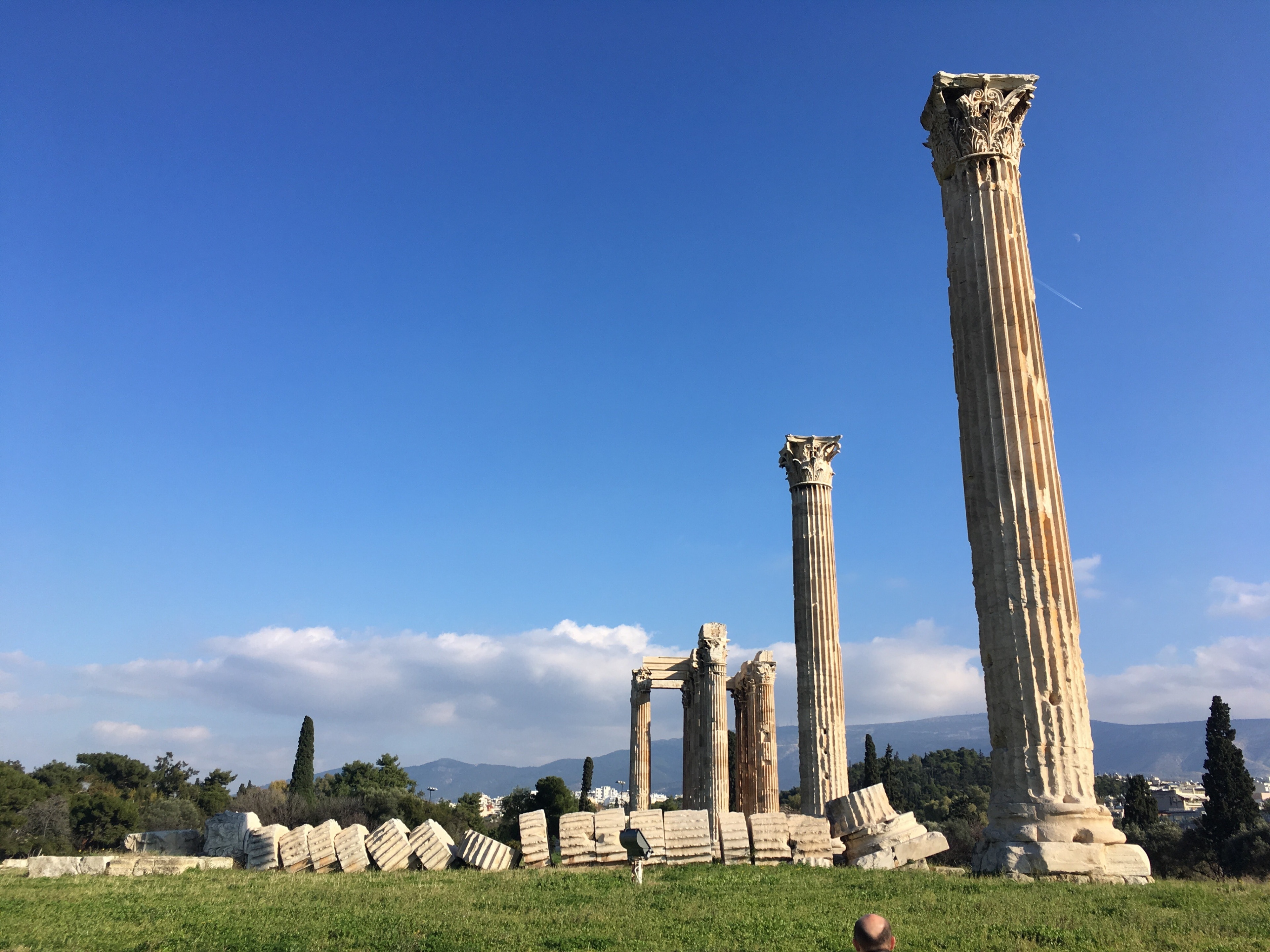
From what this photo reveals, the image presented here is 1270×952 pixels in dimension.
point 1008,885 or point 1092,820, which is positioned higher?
point 1092,820

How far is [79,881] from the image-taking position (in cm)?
1731

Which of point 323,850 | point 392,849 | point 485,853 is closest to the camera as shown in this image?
point 485,853

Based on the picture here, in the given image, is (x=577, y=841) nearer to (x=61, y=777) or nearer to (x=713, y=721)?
(x=713, y=721)

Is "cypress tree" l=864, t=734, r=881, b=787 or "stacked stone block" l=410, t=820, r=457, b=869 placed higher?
"cypress tree" l=864, t=734, r=881, b=787

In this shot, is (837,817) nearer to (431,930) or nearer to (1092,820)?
(1092,820)

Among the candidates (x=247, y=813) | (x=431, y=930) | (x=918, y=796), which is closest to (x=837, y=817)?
(x=431, y=930)

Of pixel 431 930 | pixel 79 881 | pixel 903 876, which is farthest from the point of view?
pixel 79 881

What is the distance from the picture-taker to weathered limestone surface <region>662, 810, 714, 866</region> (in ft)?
60.9

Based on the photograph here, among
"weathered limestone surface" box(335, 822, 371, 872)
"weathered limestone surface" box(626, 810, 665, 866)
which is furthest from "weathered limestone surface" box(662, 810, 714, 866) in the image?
"weathered limestone surface" box(335, 822, 371, 872)

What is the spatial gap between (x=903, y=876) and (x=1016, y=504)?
6308 mm

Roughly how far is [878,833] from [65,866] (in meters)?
17.9

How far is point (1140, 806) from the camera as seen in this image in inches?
1657

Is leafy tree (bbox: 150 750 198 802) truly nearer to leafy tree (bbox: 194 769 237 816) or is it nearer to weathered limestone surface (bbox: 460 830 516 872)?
leafy tree (bbox: 194 769 237 816)

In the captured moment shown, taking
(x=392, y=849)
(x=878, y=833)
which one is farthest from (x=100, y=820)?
(x=878, y=833)
